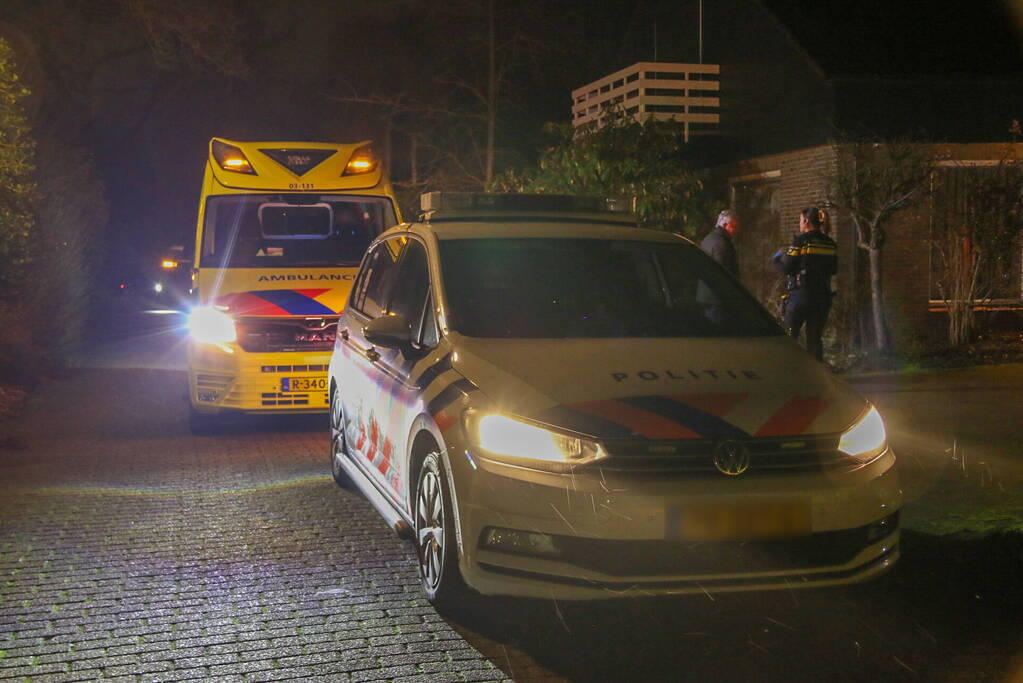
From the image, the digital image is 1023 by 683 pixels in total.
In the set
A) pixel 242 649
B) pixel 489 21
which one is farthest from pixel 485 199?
pixel 489 21

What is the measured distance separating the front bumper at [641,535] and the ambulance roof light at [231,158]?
739cm

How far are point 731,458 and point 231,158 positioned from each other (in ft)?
26.1

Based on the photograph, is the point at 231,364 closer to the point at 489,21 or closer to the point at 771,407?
the point at 771,407

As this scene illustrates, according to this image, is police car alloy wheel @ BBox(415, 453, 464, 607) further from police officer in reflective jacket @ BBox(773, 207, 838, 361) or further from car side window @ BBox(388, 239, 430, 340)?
police officer in reflective jacket @ BBox(773, 207, 838, 361)

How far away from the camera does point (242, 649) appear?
486 centimetres

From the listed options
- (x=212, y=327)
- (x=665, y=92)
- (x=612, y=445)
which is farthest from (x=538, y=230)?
(x=665, y=92)

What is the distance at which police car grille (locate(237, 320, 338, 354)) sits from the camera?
33.4ft

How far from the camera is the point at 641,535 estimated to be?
15.0 ft

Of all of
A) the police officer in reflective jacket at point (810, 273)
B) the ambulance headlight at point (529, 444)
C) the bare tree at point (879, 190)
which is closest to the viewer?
the ambulance headlight at point (529, 444)

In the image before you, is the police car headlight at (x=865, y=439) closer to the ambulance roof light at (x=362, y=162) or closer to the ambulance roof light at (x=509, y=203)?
the ambulance roof light at (x=509, y=203)

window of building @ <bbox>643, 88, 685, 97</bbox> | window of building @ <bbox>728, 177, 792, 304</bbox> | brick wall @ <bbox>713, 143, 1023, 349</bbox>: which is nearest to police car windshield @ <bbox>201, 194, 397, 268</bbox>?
brick wall @ <bbox>713, 143, 1023, 349</bbox>

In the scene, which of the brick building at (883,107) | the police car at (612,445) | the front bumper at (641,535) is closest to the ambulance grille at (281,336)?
the police car at (612,445)

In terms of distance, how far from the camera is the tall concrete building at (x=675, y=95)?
20.3m

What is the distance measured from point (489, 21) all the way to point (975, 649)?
26650mm
